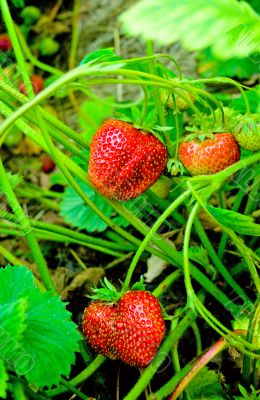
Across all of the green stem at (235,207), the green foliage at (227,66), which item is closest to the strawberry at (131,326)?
the green stem at (235,207)

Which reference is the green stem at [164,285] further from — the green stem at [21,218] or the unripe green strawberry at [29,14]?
the unripe green strawberry at [29,14]

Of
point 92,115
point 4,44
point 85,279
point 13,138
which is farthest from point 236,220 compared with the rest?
point 4,44

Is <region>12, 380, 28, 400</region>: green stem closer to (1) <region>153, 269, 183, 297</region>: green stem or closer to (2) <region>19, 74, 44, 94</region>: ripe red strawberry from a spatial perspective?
(1) <region>153, 269, 183, 297</region>: green stem

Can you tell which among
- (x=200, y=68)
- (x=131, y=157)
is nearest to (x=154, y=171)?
(x=131, y=157)

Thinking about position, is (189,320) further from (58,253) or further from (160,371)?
(58,253)

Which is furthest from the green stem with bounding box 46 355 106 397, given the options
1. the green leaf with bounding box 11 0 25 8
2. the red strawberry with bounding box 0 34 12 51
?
the green leaf with bounding box 11 0 25 8
